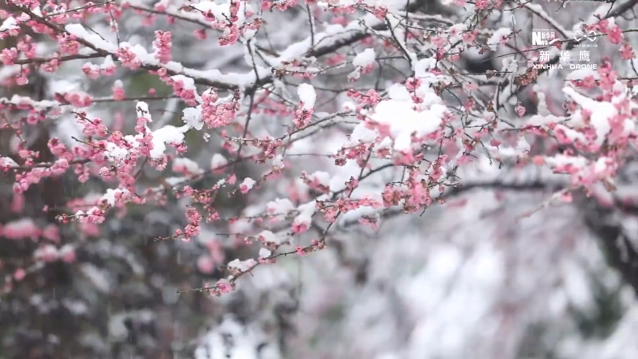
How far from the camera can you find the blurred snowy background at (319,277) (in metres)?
4.16

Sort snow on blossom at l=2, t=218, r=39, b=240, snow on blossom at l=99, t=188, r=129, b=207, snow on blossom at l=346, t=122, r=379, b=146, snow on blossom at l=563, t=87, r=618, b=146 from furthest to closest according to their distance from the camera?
snow on blossom at l=2, t=218, r=39, b=240 → snow on blossom at l=99, t=188, r=129, b=207 → snow on blossom at l=346, t=122, r=379, b=146 → snow on blossom at l=563, t=87, r=618, b=146

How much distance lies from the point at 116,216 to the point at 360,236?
7.25ft

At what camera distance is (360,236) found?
5.02 m

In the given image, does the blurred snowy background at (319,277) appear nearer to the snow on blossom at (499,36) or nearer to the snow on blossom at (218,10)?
the snow on blossom at (499,36)

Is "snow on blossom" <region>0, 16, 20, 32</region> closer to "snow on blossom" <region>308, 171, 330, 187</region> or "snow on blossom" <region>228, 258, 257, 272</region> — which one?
"snow on blossom" <region>228, 258, 257, 272</region>

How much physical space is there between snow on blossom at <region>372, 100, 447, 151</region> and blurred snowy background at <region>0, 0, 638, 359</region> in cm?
258

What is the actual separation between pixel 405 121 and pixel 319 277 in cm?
386

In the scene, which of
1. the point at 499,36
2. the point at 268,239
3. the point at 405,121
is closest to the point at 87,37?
the point at 268,239

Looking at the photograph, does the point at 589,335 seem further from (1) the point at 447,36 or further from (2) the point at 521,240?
(1) the point at 447,36

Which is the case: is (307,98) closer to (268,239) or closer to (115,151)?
(115,151)

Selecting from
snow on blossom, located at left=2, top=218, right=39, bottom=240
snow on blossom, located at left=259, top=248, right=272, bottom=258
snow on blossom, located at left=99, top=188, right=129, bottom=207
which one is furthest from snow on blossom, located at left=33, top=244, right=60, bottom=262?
snow on blossom, located at left=259, top=248, right=272, bottom=258

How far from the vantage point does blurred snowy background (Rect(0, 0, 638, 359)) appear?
4.16 meters

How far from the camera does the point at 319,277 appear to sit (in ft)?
16.5

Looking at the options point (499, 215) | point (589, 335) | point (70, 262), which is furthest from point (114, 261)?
point (589, 335)
